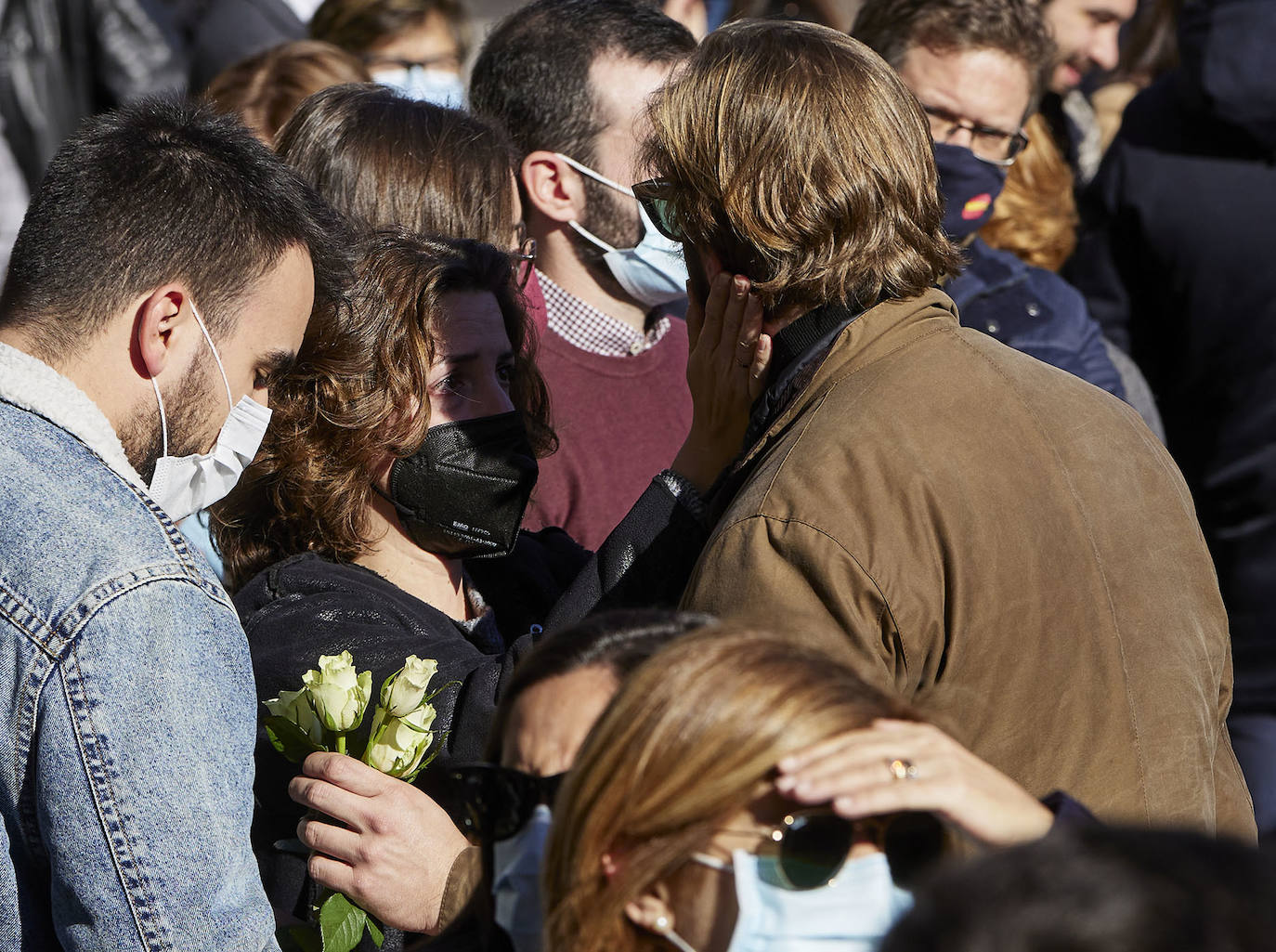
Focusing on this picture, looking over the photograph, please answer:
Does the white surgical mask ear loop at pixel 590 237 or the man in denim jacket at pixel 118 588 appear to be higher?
the man in denim jacket at pixel 118 588

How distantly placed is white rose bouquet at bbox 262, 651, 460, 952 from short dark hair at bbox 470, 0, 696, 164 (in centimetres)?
205

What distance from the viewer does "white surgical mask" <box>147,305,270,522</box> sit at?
225 cm

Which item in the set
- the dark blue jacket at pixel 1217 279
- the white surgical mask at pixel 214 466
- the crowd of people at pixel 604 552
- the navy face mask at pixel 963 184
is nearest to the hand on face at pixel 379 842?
the crowd of people at pixel 604 552

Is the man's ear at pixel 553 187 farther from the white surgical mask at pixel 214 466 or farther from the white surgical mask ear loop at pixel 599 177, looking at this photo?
the white surgical mask at pixel 214 466

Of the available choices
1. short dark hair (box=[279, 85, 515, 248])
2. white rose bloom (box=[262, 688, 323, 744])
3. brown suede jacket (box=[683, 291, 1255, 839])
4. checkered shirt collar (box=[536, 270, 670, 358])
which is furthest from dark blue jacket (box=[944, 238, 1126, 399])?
white rose bloom (box=[262, 688, 323, 744])

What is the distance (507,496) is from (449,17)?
3.32m

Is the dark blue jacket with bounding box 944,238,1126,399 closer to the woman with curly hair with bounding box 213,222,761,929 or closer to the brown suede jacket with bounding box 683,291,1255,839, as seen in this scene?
the woman with curly hair with bounding box 213,222,761,929

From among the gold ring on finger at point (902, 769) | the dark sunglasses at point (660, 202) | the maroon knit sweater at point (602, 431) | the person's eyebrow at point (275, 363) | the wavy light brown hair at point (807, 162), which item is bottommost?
the maroon knit sweater at point (602, 431)

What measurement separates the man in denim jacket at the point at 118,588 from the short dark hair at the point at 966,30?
233 cm

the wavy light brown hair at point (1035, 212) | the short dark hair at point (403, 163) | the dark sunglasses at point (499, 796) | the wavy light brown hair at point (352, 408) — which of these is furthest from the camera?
the wavy light brown hair at point (1035, 212)

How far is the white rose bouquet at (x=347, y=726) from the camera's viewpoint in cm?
207

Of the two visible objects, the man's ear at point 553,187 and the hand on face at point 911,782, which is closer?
the hand on face at point 911,782

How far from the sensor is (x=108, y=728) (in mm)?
1688

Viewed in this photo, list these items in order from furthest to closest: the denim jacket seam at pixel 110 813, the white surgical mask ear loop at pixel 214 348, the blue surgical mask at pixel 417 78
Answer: the blue surgical mask at pixel 417 78 → the white surgical mask ear loop at pixel 214 348 → the denim jacket seam at pixel 110 813
